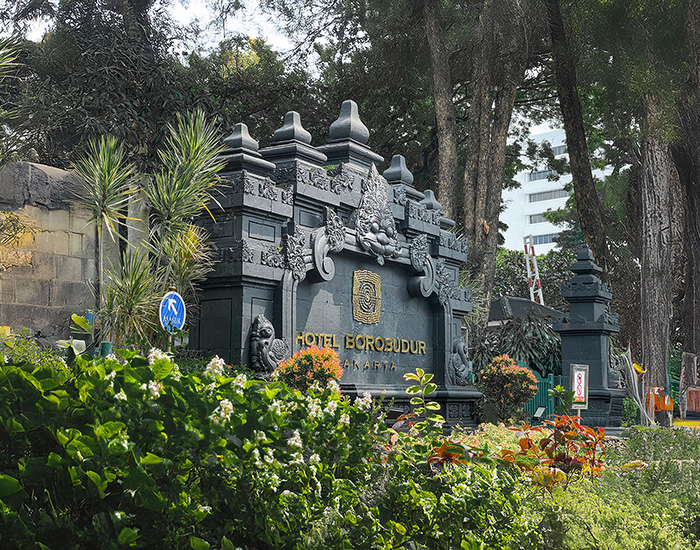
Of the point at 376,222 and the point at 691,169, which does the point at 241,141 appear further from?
the point at 691,169

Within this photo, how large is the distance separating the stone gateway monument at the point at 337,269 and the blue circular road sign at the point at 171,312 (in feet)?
5.42

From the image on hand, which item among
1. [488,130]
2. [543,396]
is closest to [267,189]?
[488,130]

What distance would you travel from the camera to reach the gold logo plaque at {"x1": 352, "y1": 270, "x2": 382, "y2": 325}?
41.8 feet

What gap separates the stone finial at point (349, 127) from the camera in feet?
43.4

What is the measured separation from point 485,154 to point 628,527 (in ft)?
58.3

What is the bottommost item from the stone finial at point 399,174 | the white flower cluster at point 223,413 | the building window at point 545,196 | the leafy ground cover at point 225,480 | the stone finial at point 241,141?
the leafy ground cover at point 225,480

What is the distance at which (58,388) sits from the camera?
2971 mm

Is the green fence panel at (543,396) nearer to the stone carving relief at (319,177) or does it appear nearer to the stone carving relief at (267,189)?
the stone carving relief at (319,177)

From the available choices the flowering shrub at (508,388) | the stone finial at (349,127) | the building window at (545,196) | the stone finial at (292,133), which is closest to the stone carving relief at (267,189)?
the stone finial at (292,133)

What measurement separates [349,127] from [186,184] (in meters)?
3.72

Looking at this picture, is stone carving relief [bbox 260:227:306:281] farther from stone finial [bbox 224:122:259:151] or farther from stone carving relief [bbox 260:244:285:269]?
stone finial [bbox 224:122:259:151]

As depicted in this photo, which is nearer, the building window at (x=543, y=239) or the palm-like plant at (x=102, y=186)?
the palm-like plant at (x=102, y=186)

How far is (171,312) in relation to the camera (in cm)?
888

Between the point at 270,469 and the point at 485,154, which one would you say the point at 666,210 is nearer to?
the point at 485,154
